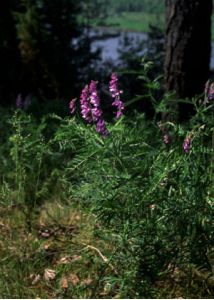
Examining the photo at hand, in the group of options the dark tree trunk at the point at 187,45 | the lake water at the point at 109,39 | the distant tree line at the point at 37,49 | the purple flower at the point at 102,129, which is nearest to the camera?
the purple flower at the point at 102,129

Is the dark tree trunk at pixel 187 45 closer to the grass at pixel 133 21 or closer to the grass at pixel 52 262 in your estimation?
the grass at pixel 52 262

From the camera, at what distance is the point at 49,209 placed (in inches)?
209

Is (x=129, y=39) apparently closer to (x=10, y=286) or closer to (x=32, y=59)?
(x=32, y=59)

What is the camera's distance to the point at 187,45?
604cm

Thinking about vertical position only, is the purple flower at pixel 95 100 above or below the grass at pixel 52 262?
above

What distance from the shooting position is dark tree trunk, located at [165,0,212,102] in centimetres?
591

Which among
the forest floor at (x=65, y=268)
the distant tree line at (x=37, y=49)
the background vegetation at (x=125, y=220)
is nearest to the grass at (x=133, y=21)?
the distant tree line at (x=37, y=49)

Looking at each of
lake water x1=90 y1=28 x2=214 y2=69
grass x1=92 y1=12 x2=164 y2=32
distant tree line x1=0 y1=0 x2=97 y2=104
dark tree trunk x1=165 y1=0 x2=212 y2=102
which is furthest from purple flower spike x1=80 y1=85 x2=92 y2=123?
grass x1=92 y1=12 x2=164 y2=32

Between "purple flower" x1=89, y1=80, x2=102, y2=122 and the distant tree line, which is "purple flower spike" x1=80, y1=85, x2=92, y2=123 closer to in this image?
"purple flower" x1=89, y1=80, x2=102, y2=122

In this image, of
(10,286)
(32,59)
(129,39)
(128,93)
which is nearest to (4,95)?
(32,59)

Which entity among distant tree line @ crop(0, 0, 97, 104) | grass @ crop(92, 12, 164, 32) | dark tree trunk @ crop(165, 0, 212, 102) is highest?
dark tree trunk @ crop(165, 0, 212, 102)

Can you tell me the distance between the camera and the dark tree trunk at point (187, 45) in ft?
19.4

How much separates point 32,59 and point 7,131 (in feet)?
14.8

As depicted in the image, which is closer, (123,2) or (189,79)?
(189,79)
